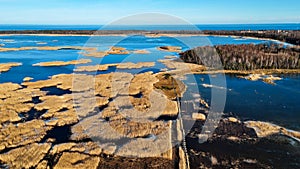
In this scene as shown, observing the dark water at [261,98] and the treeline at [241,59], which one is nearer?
the dark water at [261,98]

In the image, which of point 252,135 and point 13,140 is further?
point 252,135

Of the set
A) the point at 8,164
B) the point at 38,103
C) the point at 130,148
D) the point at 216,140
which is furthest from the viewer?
the point at 38,103

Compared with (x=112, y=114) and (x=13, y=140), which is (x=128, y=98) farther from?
(x=13, y=140)

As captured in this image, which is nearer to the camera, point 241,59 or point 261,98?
point 261,98

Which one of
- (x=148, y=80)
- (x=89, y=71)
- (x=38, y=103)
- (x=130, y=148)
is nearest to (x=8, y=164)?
(x=130, y=148)

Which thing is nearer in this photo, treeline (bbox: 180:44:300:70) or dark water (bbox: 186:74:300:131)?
dark water (bbox: 186:74:300:131)

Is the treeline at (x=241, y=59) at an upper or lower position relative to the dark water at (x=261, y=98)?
upper

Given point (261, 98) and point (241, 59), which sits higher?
point (241, 59)

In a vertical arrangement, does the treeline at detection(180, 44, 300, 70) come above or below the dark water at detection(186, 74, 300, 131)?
above

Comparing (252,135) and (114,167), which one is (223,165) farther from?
(114,167)

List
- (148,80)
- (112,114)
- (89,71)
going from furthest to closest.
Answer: (89,71) → (148,80) → (112,114)
